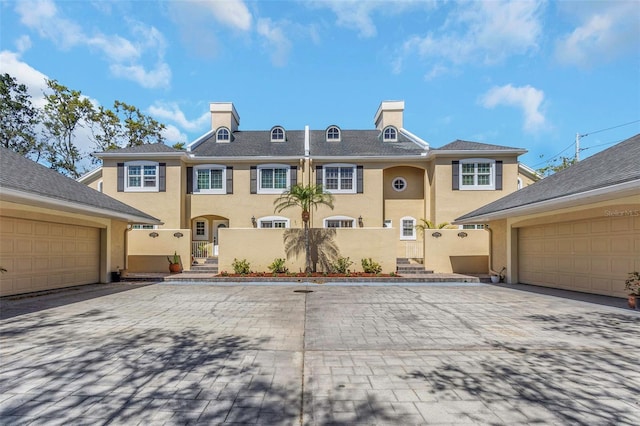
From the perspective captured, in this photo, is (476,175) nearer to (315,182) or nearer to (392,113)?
(392,113)

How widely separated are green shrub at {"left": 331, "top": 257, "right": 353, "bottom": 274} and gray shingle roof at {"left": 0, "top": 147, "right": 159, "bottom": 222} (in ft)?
29.9

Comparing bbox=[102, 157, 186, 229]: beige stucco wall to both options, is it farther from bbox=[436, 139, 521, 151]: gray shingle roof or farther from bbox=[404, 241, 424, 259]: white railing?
bbox=[436, 139, 521, 151]: gray shingle roof

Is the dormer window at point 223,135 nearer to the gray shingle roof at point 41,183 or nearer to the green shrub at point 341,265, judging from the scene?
the gray shingle roof at point 41,183

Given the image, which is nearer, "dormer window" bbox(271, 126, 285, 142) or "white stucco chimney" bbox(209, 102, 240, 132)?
"dormer window" bbox(271, 126, 285, 142)

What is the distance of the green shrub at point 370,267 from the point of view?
14484 millimetres

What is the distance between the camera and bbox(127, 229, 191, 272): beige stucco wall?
16.3 m

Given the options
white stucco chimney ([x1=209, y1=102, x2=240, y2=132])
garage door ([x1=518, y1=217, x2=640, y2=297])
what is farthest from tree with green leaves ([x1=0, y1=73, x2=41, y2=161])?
garage door ([x1=518, y1=217, x2=640, y2=297])

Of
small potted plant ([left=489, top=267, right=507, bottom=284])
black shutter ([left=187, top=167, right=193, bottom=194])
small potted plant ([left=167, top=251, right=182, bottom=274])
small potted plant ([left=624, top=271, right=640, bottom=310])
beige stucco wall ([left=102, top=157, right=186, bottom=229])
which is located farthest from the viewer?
black shutter ([left=187, top=167, right=193, bottom=194])

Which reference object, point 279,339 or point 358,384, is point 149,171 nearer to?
point 279,339

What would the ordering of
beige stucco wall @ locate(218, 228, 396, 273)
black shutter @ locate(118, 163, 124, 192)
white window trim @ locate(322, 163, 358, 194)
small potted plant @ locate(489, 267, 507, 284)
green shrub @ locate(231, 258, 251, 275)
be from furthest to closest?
white window trim @ locate(322, 163, 358, 194), black shutter @ locate(118, 163, 124, 192), beige stucco wall @ locate(218, 228, 396, 273), green shrub @ locate(231, 258, 251, 275), small potted plant @ locate(489, 267, 507, 284)

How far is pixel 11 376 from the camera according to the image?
4039mm

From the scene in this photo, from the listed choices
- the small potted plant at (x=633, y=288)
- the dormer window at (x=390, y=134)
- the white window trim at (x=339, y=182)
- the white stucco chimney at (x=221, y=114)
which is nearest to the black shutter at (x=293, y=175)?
the white window trim at (x=339, y=182)

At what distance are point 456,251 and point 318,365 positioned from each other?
1324 centimetres

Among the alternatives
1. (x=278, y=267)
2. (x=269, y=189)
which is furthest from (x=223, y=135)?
(x=278, y=267)
